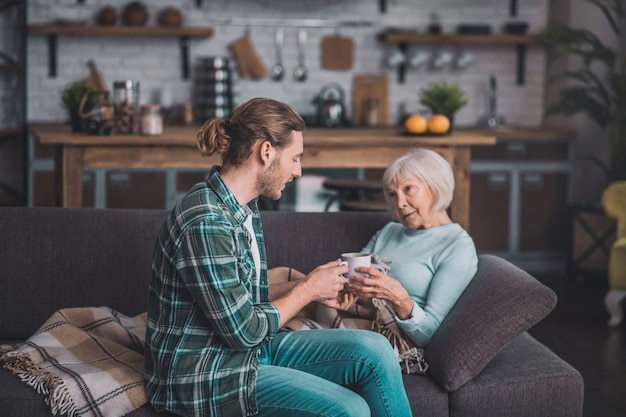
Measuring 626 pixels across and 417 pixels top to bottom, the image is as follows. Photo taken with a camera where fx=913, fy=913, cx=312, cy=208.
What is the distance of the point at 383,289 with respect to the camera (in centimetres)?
256

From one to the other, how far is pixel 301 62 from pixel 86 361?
456 cm

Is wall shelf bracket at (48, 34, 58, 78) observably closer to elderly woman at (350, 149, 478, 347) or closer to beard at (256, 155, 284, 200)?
elderly woman at (350, 149, 478, 347)

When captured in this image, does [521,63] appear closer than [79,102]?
No

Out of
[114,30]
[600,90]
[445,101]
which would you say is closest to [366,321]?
[445,101]

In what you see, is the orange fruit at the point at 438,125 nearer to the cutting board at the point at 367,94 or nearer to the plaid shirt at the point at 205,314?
the cutting board at the point at 367,94

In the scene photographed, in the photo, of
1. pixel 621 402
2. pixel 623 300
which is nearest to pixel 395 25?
pixel 623 300

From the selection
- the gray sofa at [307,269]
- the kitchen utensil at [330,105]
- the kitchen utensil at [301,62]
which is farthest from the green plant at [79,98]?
the kitchen utensil at [301,62]

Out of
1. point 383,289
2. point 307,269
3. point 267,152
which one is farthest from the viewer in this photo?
point 307,269

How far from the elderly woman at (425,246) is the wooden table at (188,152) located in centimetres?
161

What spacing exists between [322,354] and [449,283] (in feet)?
1.80

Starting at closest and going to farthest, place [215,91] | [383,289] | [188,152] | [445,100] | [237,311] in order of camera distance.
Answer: [237,311] → [383,289] → [188,152] → [445,100] → [215,91]

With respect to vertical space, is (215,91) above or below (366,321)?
above

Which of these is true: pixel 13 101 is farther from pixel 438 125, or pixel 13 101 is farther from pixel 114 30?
pixel 438 125

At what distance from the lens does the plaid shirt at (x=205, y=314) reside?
215 centimetres
